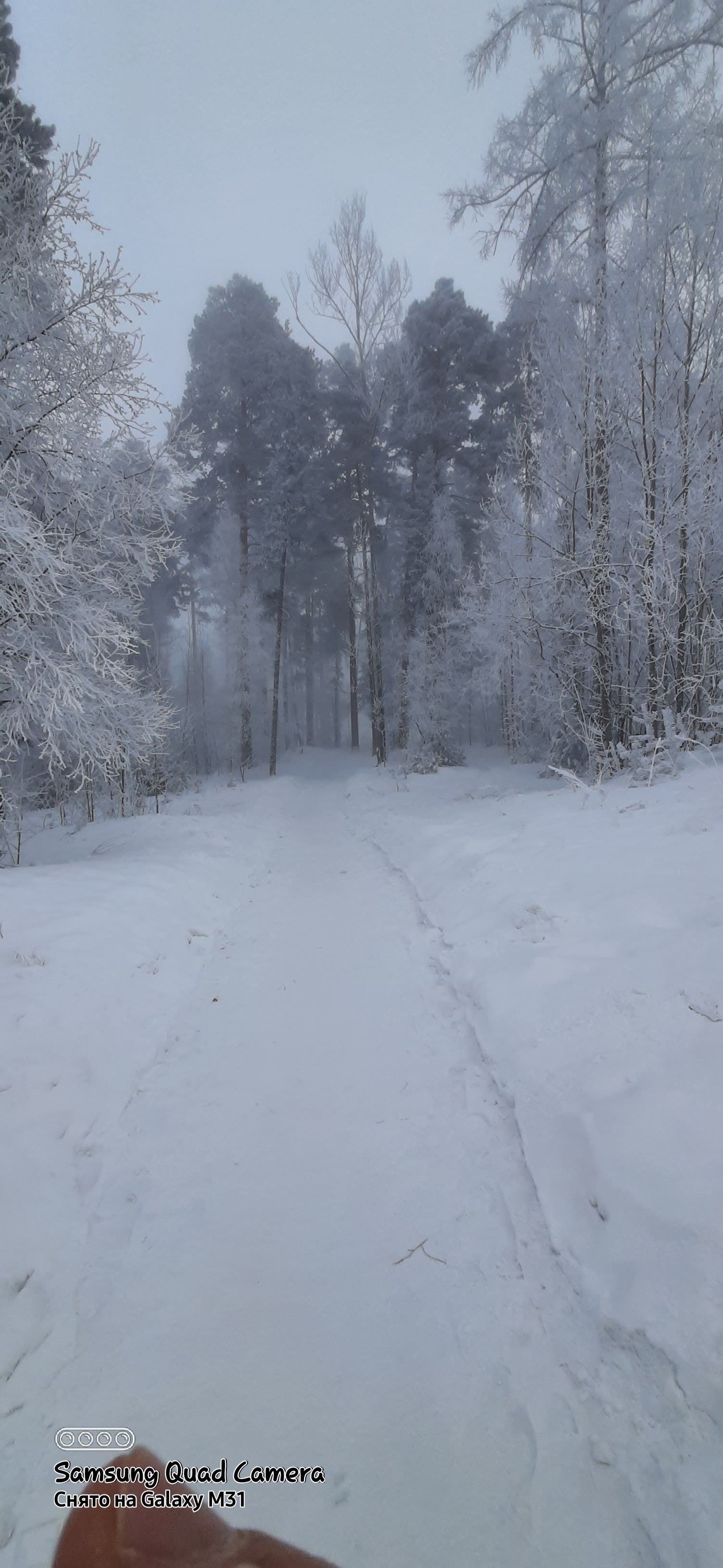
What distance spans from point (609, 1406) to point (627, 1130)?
0.80 m

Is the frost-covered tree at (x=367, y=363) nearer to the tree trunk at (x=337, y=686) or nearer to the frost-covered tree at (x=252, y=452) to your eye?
the frost-covered tree at (x=252, y=452)

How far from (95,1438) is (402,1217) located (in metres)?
1.14

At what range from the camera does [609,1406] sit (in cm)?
162

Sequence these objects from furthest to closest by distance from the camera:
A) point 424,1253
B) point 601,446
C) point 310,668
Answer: point 310,668, point 601,446, point 424,1253

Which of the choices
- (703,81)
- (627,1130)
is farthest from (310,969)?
(703,81)

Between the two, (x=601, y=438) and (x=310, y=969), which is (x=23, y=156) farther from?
(x=310, y=969)

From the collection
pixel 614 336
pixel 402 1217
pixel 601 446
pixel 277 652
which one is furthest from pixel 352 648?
pixel 402 1217

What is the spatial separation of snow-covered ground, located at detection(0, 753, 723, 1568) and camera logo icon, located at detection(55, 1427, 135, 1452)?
0.03m

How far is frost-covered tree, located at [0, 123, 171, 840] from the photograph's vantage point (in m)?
5.68

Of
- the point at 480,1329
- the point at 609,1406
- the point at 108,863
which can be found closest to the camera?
the point at 609,1406

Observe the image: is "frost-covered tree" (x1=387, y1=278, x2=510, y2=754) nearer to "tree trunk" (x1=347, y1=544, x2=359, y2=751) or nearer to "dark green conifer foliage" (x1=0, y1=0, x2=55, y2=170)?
"tree trunk" (x1=347, y1=544, x2=359, y2=751)

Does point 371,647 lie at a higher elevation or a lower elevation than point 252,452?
lower

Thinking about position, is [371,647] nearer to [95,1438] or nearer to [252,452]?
[252,452]

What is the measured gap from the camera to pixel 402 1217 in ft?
7.70
